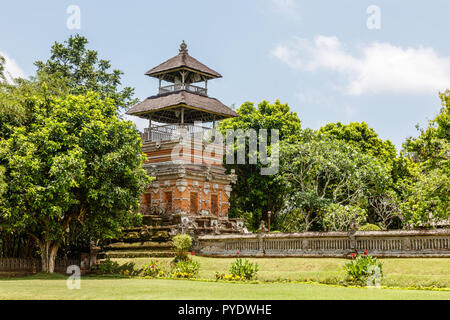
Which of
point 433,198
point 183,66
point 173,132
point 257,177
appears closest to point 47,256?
point 173,132

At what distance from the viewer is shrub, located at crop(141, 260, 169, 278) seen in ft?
99.7

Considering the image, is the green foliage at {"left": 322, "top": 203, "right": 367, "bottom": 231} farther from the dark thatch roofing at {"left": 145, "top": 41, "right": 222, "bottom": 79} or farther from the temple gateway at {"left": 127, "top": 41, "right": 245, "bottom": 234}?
Result: the dark thatch roofing at {"left": 145, "top": 41, "right": 222, "bottom": 79}

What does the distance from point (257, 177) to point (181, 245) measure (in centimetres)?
1916

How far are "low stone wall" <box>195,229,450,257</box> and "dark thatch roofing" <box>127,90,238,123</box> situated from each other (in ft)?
38.6

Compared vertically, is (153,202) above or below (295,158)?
below

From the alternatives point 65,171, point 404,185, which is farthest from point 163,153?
point 404,185

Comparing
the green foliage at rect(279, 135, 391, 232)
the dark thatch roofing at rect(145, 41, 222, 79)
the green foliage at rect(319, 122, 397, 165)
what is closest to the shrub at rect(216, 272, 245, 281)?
the green foliage at rect(279, 135, 391, 232)

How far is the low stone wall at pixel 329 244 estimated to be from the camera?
26453 millimetres

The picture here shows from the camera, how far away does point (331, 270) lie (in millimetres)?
26984

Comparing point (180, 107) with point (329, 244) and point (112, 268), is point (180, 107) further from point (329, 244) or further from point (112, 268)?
point (329, 244)

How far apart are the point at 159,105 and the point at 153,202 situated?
7.40 metres

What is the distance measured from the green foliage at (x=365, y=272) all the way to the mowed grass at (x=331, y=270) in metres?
0.49

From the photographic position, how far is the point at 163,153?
43062mm

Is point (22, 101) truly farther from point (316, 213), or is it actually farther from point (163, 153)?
point (316, 213)
